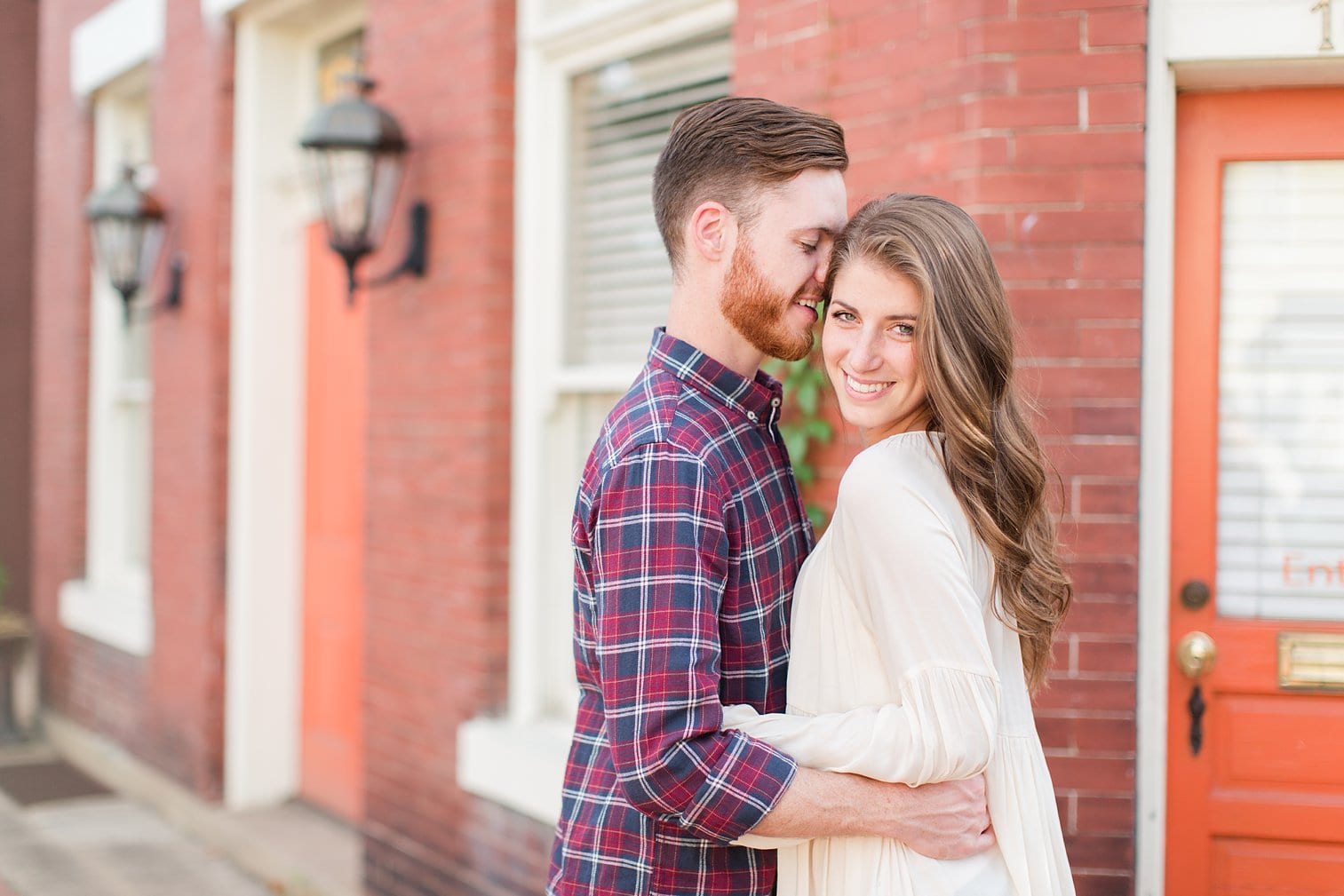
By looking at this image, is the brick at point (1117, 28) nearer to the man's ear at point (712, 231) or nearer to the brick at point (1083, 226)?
the brick at point (1083, 226)

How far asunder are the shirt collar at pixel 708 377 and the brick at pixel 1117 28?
127cm

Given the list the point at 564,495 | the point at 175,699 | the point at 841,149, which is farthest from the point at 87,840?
the point at 841,149

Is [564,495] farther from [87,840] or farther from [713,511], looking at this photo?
[87,840]

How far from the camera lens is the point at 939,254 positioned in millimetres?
1763

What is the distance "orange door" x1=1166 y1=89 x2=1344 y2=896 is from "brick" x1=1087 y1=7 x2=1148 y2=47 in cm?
25

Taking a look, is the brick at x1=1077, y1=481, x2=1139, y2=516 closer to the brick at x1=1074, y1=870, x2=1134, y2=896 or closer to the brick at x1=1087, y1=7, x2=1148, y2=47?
the brick at x1=1074, y1=870, x2=1134, y2=896

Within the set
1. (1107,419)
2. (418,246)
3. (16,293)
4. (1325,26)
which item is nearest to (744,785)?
(1107,419)

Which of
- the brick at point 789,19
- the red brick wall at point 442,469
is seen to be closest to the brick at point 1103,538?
the brick at point 789,19

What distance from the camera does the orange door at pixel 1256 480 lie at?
2.79 m

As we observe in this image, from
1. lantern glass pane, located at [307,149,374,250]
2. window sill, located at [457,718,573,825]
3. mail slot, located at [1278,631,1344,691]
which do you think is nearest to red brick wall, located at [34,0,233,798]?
lantern glass pane, located at [307,149,374,250]

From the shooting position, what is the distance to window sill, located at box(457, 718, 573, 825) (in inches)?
148

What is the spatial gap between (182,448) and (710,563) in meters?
4.86

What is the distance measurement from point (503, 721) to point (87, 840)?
2.58 meters

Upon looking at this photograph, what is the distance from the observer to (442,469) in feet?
13.9
